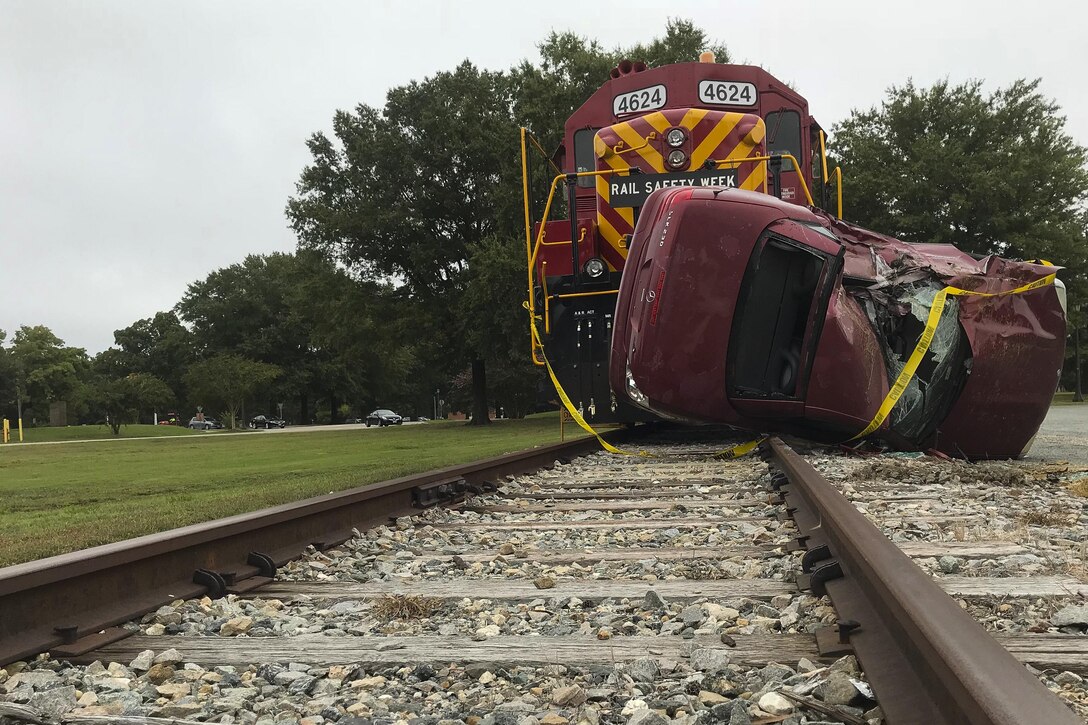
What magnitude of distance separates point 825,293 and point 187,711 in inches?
193

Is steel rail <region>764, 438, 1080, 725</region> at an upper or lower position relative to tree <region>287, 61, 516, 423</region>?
lower

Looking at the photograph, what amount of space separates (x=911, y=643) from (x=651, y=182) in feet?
20.4

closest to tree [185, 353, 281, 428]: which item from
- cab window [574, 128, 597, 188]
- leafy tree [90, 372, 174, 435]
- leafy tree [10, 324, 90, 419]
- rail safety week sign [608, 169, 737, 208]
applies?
leafy tree [90, 372, 174, 435]

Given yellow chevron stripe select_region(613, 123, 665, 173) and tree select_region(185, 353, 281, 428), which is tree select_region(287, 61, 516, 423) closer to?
yellow chevron stripe select_region(613, 123, 665, 173)

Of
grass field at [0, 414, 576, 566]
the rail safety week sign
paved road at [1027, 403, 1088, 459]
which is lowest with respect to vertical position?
paved road at [1027, 403, 1088, 459]

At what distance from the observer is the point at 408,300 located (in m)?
28.6

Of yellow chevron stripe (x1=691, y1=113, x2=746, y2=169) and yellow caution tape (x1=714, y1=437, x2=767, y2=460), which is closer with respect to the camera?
yellow caution tape (x1=714, y1=437, x2=767, y2=460)

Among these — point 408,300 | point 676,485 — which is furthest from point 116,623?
point 408,300

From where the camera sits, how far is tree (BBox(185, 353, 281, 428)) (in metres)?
46.7

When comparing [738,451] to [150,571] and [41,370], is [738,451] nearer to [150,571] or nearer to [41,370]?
[150,571]

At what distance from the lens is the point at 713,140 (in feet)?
25.4

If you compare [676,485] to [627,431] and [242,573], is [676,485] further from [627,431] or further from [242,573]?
[627,431]

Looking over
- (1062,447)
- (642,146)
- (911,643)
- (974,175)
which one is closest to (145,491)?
(642,146)

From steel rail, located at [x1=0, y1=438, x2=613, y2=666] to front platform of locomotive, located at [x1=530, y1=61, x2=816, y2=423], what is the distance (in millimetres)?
3841
